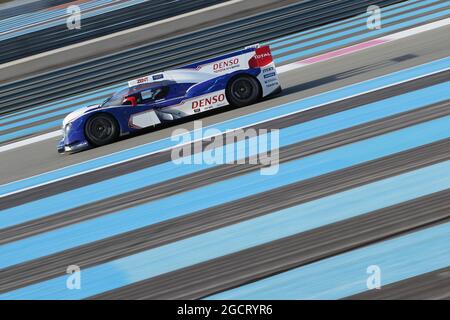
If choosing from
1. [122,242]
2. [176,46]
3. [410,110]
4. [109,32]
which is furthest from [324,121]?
[109,32]

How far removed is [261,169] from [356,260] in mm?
A: 3072

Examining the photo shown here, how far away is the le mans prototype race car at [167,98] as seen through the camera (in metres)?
12.1

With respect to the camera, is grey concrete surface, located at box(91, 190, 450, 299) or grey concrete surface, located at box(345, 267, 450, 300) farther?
grey concrete surface, located at box(91, 190, 450, 299)

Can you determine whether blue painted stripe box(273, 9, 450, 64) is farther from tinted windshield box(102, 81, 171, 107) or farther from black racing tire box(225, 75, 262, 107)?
tinted windshield box(102, 81, 171, 107)

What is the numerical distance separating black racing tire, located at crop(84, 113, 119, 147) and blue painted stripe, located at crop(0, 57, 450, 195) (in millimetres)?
652

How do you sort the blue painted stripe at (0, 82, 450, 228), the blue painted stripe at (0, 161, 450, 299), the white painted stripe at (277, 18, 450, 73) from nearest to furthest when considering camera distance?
the blue painted stripe at (0, 161, 450, 299) < the blue painted stripe at (0, 82, 450, 228) < the white painted stripe at (277, 18, 450, 73)

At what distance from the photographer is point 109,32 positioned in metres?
18.8

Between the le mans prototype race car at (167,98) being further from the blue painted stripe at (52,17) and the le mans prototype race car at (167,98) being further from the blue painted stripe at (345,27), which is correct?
the blue painted stripe at (52,17)

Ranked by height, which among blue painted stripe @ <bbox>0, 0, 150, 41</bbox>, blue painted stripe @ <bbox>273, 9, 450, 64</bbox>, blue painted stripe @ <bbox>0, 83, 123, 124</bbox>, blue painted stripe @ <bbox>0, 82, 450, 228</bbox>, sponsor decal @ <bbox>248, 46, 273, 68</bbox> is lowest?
blue painted stripe @ <bbox>0, 82, 450, 228</bbox>

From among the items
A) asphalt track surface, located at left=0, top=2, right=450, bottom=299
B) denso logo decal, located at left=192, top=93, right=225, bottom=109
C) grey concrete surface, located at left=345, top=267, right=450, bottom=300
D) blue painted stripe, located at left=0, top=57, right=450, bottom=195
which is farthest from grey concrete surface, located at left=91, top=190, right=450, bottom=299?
denso logo decal, located at left=192, top=93, right=225, bottom=109

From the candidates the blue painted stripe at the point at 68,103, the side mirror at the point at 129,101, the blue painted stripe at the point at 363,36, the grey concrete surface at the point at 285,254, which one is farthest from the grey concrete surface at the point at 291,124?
the blue painted stripe at the point at 68,103

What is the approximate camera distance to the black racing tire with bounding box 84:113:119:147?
1202 cm

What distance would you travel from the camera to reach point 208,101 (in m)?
12.3

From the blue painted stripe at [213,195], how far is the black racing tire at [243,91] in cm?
310
